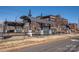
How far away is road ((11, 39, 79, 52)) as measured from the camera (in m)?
6.86

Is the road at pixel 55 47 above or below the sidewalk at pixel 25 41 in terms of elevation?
below

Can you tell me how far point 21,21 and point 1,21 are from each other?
382 mm

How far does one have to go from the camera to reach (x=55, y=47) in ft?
22.7

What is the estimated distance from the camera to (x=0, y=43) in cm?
686

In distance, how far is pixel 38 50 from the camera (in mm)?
6863

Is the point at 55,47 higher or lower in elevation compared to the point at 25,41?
lower

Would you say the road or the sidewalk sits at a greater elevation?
the sidewalk

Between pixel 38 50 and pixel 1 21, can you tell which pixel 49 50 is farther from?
pixel 1 21

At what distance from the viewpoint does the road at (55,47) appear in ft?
22.5
